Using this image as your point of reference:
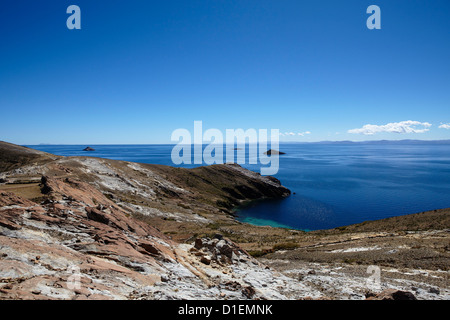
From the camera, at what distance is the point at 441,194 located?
9281 cm

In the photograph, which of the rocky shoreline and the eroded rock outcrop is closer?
the eroded rock outcrop

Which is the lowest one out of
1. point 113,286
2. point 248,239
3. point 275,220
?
point 275,220

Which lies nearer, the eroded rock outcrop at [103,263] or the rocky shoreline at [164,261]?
the eroded rock outcrop at [103,263]

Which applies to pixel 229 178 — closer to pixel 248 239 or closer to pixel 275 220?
pixel 275 220

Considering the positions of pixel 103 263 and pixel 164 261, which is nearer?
pixel 103 263

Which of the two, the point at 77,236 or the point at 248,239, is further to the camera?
the point at 248,239

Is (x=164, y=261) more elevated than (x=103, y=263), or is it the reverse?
(x=103, y=263)

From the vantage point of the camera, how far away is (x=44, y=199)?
2117 centimetres

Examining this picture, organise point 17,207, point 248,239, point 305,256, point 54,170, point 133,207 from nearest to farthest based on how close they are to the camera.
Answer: point 17,207 → point 305,256 → point 248,239 → point 133,207 → point 54,170
